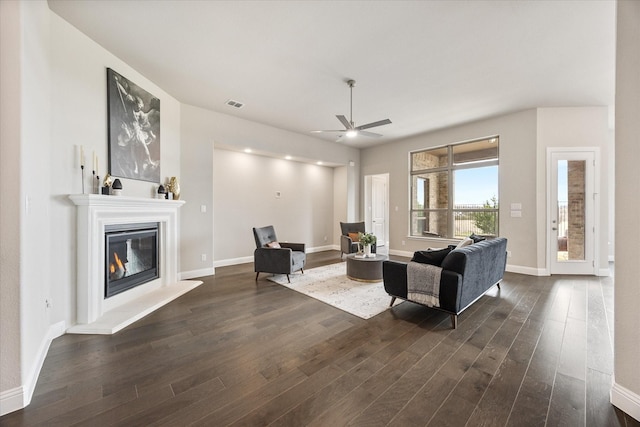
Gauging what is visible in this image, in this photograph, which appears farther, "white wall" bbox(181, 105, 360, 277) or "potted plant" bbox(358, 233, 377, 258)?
"white wall" bbox(181, 105, 360, 277)

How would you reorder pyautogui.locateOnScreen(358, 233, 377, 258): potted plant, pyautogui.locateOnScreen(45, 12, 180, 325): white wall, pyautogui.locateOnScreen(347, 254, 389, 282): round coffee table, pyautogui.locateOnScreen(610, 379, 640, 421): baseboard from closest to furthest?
pyautogui.locateOnScreen(610, 379, 640, 421): baseboard, pyautogui.locateOnScreen(45, 12, 180, 325): white wall, pyautogui.locateOnScreen(347, 254, 389, 282): round coffee table, pyautogui.locateOnScreen(358, 233, 377, 258): potted plant

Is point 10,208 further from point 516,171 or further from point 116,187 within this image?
point 516,171

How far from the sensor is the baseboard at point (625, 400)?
1.54m

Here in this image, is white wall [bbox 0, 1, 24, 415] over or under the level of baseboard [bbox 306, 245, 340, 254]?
over

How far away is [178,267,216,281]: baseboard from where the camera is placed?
461cm

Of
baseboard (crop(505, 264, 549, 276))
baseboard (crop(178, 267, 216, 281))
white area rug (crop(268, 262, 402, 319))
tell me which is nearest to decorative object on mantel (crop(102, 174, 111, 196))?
baseboard (crop(178, 267, 216, 281))

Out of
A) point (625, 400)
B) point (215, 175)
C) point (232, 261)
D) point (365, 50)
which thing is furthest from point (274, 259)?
point (625, 400)

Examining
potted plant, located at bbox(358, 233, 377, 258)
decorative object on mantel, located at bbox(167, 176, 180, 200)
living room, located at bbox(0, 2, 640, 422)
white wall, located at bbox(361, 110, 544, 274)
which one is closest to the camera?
living room, located at bbox(0, 2, 640, 422)

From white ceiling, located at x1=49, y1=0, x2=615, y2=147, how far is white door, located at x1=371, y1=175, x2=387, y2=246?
3773mm

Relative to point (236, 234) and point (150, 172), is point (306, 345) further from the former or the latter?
point (236, 234)

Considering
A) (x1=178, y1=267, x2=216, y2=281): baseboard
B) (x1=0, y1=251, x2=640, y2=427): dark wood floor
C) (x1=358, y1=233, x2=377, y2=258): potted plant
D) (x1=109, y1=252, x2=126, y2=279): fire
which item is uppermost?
(x1=358, y1=233, x2=377, y2=258): potted plant

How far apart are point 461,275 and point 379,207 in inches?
236

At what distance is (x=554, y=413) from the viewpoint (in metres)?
1.58

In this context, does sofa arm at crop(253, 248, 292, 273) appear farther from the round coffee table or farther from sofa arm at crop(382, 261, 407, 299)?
sofa arm at crop(382, 261, 407, 299)
